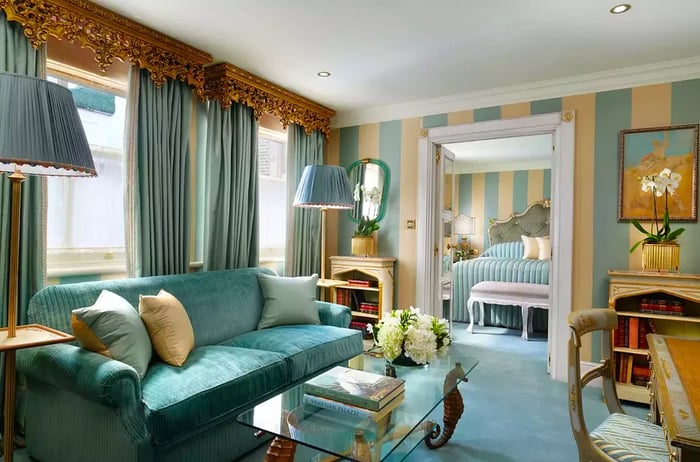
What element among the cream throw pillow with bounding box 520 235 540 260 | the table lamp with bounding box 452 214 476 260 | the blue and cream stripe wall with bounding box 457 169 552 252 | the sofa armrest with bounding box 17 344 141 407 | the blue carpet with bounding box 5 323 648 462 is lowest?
the blue carpet with bounding box 5 323 648 462

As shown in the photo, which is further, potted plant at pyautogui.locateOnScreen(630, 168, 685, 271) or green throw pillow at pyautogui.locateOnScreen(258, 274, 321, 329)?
green throw pillow at pyautogui.locateOnScreen(258, 274, 321, 329)

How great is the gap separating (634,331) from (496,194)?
5.18 m

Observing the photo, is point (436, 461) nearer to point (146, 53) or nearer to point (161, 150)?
point (161, 150)

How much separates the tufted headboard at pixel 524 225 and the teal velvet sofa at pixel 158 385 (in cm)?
572

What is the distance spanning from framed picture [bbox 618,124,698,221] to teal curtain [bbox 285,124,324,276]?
2.77 metres

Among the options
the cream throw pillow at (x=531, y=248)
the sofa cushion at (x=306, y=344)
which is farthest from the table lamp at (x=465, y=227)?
the sofa cushion at (x=306, y=344)

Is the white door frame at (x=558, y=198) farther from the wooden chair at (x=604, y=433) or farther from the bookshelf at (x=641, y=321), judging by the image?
the wooden chair at (x=604, y=433)

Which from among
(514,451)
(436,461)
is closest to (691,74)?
(514,451)

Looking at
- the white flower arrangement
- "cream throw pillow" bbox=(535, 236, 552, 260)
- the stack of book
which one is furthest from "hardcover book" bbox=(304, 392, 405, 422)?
"cream throw pillow" bbox=(535, 236, 552, 260)

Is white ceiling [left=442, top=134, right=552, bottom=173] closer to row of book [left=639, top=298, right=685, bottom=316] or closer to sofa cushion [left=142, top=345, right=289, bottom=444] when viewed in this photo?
row of book [left=639, top=298, right=685, bottom=316]

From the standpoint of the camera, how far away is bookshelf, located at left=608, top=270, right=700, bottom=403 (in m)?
2.96

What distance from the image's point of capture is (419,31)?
2734 mm

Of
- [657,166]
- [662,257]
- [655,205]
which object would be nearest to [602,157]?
[657,166]

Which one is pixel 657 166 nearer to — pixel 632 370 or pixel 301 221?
pixel 632 370
